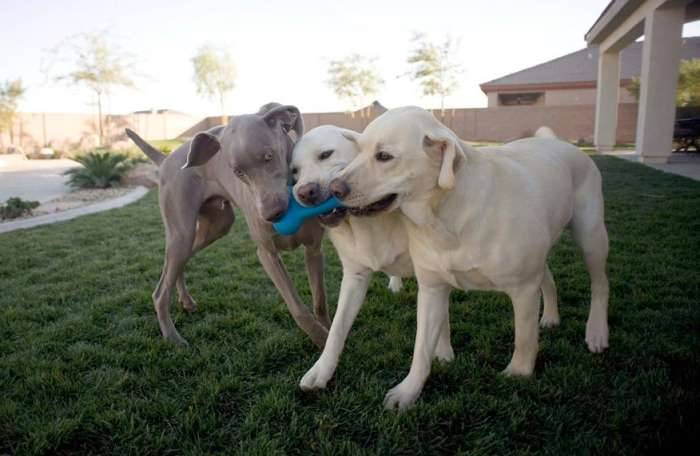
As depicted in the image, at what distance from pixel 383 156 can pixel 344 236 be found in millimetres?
577

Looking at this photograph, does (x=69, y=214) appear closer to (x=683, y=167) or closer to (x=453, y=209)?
(x=453, y=209)

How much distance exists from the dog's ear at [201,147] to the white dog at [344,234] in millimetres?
533

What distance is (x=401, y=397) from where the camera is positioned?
2.45 metres

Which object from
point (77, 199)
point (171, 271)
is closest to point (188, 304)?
point (171, 271)

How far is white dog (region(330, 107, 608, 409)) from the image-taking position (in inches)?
87.0

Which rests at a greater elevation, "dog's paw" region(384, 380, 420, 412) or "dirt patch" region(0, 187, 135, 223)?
"dog's paw" region(384, 380, 420, 412)

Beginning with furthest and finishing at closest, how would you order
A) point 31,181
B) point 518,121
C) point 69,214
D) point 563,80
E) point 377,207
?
1. point 563,80
2. point 518,121
3. point 31,181
4. point 69,214
5. point 377,207

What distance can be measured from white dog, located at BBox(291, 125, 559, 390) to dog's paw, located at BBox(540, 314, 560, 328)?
124cm

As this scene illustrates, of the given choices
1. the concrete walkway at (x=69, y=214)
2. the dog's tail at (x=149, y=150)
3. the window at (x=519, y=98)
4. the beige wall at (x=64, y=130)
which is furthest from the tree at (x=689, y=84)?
the beige wall at (x=64, y=130)

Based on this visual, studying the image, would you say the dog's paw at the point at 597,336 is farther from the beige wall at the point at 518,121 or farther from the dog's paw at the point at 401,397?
the beige wall at the point at 518,121

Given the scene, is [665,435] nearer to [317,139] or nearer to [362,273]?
[362,273]

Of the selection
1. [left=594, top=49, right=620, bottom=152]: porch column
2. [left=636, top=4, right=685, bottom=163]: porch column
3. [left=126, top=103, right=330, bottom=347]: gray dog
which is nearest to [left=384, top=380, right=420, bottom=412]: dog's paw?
[left=126, top=103, right=330, bottom=347]: gray dog

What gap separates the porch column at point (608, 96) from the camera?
61.7ft

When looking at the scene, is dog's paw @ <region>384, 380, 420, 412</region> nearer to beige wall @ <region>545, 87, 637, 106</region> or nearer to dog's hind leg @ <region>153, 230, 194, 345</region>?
dog's hind leg @ <region>153, 230, 194, 345</region>
